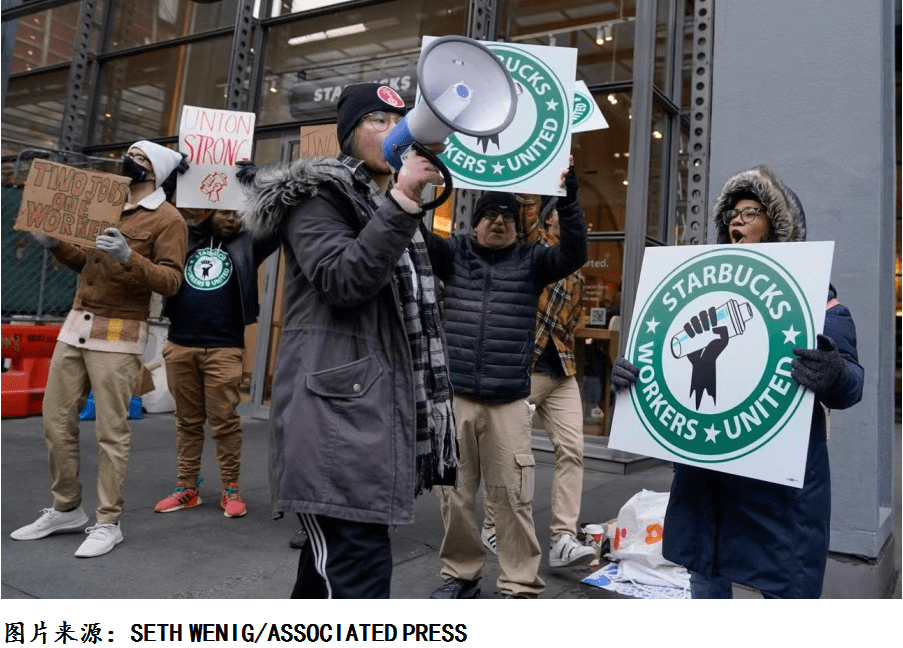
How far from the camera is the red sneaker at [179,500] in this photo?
4.41 m

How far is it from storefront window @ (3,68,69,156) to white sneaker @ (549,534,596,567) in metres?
9.62

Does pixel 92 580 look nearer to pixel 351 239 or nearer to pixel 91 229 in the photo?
pixel 91 229

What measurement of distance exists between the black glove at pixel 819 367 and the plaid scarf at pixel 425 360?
0.98 metres

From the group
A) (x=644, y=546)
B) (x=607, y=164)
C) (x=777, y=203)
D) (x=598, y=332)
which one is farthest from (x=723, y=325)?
(x=607, y=164)

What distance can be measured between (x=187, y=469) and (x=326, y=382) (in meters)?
3.10

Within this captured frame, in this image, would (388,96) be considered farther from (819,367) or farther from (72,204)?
(72,204)

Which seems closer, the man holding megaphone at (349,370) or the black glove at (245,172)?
the man holding megaphone at (349,370)

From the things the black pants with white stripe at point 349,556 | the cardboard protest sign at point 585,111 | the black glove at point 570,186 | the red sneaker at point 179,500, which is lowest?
the red sneaker at point 179,500

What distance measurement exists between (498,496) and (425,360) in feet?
4.51

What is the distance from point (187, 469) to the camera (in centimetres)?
452

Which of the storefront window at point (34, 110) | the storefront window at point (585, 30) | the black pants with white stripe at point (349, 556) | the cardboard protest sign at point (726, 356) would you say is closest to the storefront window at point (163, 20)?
the storefront window at point (34, 110)

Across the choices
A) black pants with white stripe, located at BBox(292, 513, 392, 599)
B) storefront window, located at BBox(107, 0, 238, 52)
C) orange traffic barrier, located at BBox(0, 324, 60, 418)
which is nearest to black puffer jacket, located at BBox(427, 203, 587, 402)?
black pants with white stripe, located at BBox(292, 513, 392, 599)

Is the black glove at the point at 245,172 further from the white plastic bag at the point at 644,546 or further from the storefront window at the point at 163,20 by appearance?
the storefront window at the point at 163,20

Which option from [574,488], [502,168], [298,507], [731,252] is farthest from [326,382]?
[574,488]
